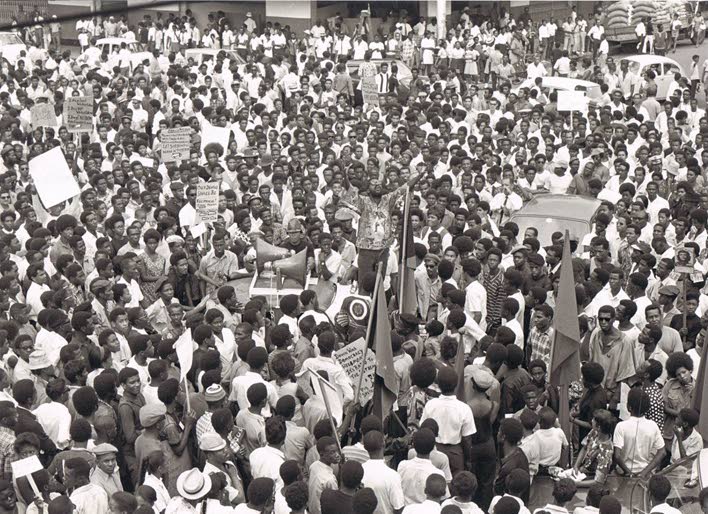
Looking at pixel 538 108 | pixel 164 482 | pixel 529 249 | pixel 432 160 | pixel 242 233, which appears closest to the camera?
pixel 164 482

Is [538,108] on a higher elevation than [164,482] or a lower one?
higher

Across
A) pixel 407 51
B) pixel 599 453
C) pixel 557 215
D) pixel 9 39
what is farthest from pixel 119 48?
pixel 599 453

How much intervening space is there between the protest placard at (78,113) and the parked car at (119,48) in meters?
9.25

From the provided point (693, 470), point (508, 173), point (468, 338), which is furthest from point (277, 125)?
point (693, 470)

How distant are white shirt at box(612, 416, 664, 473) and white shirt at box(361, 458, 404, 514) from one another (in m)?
1.88

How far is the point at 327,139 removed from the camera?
17328 millimetres

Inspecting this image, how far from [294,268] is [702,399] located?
4204mm

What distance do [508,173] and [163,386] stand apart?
752 centimetres

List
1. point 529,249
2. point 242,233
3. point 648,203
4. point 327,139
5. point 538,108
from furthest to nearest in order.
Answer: point 538,108 → point 327,139 → point 648,203 → point 242,233 → point 529,249

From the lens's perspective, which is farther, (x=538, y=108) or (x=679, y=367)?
(x=538, y=108)

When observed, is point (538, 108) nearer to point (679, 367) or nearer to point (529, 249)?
point (529, 249)

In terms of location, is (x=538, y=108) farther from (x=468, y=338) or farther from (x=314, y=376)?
(x=314, y=376)

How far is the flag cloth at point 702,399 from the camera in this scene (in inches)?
332

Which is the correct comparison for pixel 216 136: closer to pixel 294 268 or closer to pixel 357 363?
pixel 294 268
